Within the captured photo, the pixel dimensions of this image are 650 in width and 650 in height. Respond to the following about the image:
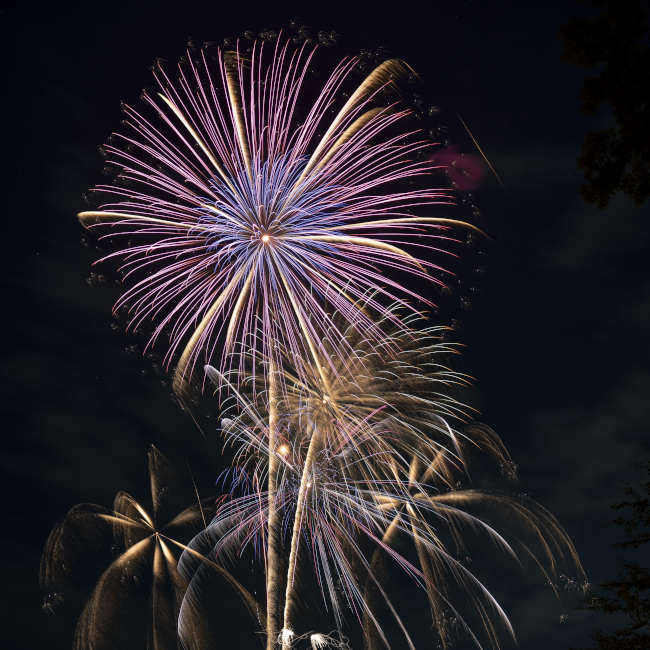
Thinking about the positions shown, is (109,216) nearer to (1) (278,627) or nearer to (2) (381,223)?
(2) (381,223)

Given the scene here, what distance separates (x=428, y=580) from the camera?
28.3 m

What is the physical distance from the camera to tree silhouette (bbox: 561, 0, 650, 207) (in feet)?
43.9

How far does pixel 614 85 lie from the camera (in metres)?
13.5

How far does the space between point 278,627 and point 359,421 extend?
7.68 m

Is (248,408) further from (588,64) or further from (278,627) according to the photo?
(588,64)

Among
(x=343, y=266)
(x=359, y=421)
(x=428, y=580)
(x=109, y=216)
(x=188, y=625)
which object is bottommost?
(x=188, y=625)

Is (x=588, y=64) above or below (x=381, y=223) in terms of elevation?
above

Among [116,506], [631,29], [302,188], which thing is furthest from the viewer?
[116,506]

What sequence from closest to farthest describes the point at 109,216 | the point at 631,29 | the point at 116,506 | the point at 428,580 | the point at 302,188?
the point at 631,29
the point at 302,188
the point at 109,216
the point at 428,580
the point at 116,506

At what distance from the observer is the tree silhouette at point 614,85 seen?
43.9 feet

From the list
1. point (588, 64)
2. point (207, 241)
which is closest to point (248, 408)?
point (207, 241)

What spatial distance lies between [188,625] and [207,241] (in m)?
14.6

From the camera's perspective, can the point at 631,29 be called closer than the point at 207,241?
Yes

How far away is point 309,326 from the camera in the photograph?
1011 inches
